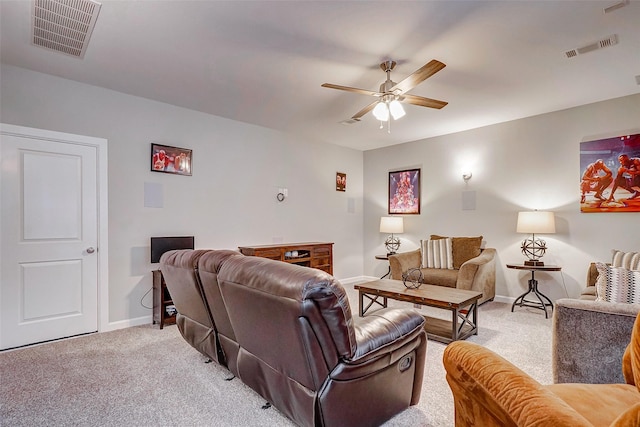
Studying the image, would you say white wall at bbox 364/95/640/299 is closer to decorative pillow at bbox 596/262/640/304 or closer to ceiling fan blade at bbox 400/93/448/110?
decorative pillow at bbox 596/262/640/304

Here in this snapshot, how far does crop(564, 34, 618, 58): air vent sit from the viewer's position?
2514 millimetres

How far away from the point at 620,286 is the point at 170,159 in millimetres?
4415

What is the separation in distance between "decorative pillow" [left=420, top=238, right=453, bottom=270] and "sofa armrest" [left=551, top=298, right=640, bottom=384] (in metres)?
2.86

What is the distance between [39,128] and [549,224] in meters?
5.74

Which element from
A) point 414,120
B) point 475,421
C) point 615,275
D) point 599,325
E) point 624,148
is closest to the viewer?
point 475,421

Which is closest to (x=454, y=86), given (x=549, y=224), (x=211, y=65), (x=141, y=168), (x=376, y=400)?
(x=549, y=224)

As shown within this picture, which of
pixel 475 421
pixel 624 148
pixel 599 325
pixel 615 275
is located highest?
pixel 624 148

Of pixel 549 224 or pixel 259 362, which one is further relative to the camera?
pixel 549 224

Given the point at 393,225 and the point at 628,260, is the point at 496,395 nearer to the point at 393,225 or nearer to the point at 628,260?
the point at 628,260

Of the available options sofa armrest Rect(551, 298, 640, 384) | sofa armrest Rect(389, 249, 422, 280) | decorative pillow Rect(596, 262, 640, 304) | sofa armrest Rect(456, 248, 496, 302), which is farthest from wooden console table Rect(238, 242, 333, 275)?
decorative pillow Rect(596, 262, 640, 304)

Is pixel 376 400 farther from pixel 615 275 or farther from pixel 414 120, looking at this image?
pixel 414 120

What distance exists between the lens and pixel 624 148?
3709 mm

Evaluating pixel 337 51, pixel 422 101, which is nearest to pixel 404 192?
pixel 422 101

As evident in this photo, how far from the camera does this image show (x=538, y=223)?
3.94 metres
